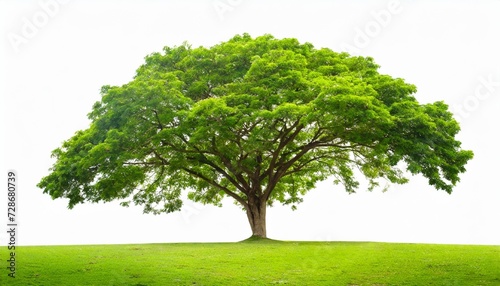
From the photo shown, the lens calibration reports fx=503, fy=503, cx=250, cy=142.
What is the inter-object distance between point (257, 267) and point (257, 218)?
10.3 meters

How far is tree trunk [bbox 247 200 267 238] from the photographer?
2653 centimetres

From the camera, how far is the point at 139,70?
85.9 feet

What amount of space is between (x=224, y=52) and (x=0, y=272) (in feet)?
47.3

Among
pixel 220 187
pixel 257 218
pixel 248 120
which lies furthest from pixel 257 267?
pixel 220 187

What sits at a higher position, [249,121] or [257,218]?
[249,121]

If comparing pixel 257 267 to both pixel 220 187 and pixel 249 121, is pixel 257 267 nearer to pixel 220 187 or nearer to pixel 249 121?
pixel 249 121

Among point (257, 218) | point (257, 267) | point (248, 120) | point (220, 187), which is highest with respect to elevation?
point (248, 120)

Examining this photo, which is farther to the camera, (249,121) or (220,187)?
(220,187)

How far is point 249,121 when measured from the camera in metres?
21.7

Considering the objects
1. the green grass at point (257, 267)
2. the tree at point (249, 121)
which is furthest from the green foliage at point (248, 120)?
the green grass at point (257, 267)

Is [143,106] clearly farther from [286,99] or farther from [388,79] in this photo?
Result: [388,79]

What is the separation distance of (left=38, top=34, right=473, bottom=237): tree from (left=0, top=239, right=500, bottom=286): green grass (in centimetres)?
455

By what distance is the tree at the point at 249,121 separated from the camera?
21.3 m

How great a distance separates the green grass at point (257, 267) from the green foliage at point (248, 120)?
4.43 meters
